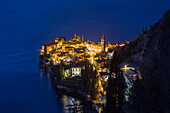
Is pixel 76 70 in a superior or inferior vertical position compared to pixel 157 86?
superior

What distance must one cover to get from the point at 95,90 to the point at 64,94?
5712 mm

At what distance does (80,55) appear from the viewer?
115 feet

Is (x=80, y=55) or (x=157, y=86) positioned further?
(x=80, y=55)

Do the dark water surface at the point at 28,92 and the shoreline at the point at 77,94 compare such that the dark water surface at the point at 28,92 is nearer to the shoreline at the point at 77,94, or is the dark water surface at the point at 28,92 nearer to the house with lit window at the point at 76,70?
the shoreline at the point at 77,94

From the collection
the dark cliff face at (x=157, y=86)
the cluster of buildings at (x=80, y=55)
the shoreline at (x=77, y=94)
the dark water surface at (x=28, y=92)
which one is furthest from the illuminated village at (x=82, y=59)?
the dark cliff face at (x=157, y=86)

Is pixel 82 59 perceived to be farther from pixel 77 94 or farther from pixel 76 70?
pixel 77 94

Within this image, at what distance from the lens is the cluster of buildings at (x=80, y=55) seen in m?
26.6

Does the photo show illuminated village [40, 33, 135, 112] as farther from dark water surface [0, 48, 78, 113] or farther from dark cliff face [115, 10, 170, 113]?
dark cliff face [115, 10, 170, 113]

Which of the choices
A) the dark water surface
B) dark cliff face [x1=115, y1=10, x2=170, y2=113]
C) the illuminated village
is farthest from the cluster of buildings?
dark cliff face [x1=115, y1=10, x2=170, y2=113]

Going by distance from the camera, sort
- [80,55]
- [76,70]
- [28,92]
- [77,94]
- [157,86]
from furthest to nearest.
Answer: [80,55] → [76,70] → [28,92] → [77,94] → [157,86]

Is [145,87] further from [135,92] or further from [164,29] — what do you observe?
[164,29]

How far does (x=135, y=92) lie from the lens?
25.7 ft

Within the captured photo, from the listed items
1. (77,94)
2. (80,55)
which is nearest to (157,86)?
(77,94)

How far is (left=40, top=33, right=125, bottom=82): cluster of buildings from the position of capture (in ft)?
87.4
